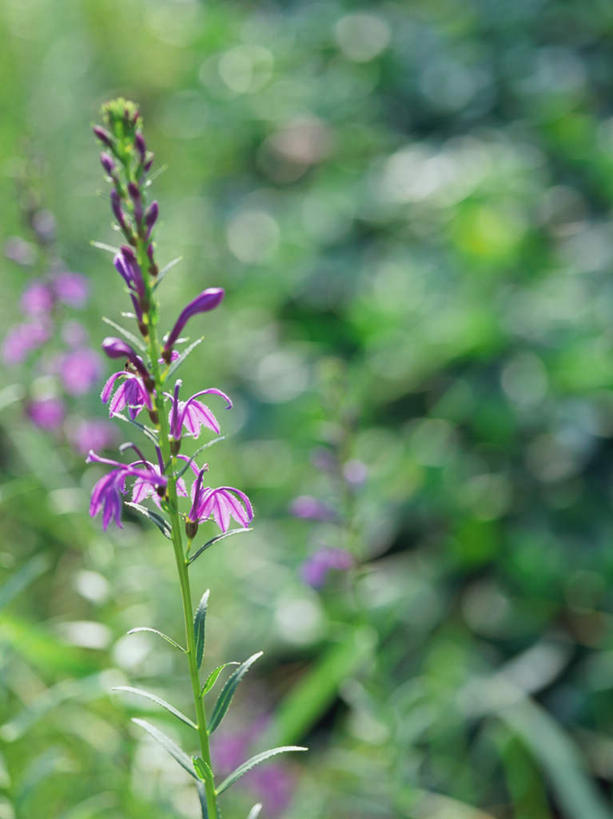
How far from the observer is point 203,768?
1127 millimetres

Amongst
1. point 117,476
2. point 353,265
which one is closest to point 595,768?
point 117,476

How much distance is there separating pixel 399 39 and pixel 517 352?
A: 15.6 feet

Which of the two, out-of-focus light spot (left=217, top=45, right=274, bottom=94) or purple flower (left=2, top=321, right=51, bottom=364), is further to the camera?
out-of-focus light spot (left=217, top=45, right=274, bottom=94)

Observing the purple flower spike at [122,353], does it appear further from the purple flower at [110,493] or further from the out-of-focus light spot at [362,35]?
the out-of-focus light spot at [362,35]

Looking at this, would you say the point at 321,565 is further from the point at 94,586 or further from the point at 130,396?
the point at 130,396

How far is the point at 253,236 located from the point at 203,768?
5.36 m

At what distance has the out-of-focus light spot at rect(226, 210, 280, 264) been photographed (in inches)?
233

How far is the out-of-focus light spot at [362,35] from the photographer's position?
8.13 m

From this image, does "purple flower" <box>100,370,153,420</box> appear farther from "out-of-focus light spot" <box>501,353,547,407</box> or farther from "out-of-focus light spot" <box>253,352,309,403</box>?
"out-of-focus light spot" <box>253,352,309,403</box>

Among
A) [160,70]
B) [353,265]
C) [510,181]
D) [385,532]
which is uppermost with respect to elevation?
[160,70]

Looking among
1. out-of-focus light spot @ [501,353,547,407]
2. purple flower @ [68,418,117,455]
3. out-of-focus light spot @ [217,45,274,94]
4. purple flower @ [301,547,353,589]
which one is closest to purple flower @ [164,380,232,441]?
purple flower @ [68,418,117,455]

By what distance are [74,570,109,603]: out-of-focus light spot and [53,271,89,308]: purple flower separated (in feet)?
2.43

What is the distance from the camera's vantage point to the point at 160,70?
7.50m

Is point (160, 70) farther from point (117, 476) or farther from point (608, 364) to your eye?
point (117, 476)
